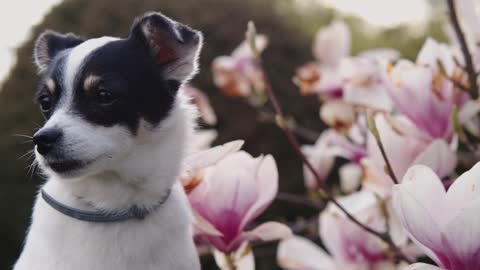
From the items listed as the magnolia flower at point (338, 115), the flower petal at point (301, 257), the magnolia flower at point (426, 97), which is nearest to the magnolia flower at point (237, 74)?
the magnolia flower at point (338, 115)

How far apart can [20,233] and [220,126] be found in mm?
842

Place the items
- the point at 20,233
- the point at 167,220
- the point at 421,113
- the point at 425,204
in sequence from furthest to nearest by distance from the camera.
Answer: the point at 20,233 < the point at 167,220 < the point at 421,113 < the point at 425,204

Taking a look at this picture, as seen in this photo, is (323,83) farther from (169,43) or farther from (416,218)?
(416,218)

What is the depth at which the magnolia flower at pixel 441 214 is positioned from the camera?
51 cm

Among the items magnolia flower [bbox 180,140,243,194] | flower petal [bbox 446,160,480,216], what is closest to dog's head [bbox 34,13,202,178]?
magnolia flower [bbox 180,140,243,194]

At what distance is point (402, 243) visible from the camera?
0.78 m

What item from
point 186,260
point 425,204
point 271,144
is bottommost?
point 271,144

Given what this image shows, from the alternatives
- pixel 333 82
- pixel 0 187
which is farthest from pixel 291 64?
pixel 333 82

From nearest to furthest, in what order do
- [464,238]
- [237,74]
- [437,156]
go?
[464,238], [437,156], [237,74]

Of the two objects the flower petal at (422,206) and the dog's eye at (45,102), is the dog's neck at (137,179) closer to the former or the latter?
the dog's eye at (45,102)

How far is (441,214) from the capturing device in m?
0.52

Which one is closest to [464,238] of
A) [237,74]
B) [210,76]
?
[237,74]

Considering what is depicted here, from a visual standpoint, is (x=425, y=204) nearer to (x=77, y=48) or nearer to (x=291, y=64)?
(x=77, y=48)

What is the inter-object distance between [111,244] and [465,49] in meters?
0.50
